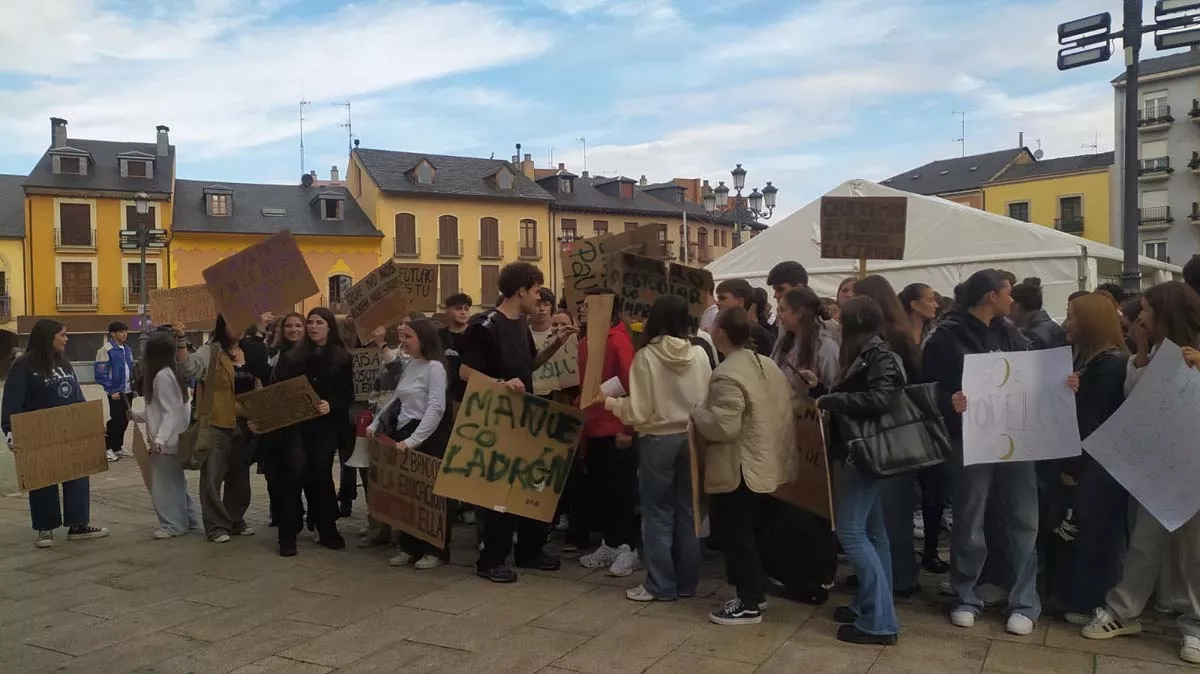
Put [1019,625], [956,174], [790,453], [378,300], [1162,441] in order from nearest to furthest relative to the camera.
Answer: [1162,441] → [1019,625] → [790,453] → [378,300] → [956,174]

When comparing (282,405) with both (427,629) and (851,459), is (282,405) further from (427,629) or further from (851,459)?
(851,459)

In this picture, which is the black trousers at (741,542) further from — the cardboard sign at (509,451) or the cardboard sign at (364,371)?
the cardboard sign at (364,371)

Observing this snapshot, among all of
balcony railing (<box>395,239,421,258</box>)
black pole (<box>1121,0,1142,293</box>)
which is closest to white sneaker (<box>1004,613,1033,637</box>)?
black pole (<box>1121,0,1142,293</box>)

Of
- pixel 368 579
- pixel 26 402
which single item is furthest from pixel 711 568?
pixel 26 402

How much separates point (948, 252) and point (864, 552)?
29.2 feet

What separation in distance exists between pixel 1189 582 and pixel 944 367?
1533 millimetres

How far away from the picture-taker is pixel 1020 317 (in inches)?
262

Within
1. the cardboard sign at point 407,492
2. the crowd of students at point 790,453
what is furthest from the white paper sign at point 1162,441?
the cardboard sign at point 407,492

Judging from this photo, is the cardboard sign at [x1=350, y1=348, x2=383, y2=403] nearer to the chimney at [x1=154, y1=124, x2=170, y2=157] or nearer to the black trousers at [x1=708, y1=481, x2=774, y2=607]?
the black trousers at [x1=708, y1=481, x2=774, y2=607]

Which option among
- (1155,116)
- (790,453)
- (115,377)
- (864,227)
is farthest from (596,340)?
(1155,116)

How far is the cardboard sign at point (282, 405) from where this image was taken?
6.70m

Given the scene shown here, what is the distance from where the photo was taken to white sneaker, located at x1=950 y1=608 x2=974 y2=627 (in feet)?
15.8

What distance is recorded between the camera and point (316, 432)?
6.92 metres

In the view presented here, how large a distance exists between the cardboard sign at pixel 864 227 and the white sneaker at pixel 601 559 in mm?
3610
